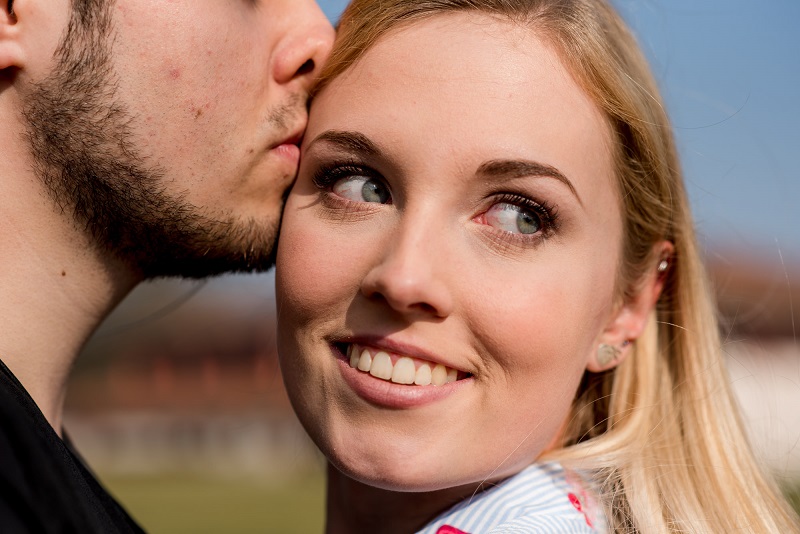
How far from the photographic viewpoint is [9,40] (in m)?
2.63

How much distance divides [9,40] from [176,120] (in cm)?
54

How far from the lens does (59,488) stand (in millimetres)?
1886

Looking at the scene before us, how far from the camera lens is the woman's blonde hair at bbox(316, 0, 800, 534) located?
8.38ft

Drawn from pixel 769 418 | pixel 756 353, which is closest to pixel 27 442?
pixel 769 418

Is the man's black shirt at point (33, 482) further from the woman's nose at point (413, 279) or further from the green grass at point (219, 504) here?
the green grass at point (219, 504)

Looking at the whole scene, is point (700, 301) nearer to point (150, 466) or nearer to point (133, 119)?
point (133, 119)

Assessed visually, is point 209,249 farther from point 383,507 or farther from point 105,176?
point 383,507

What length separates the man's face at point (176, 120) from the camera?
2.71 m

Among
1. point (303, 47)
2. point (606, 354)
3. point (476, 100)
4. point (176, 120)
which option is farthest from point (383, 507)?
point (303, 47)

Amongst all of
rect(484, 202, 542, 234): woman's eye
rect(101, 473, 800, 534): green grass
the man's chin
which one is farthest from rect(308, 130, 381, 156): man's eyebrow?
rect(101, 473, 800, 534): green grass

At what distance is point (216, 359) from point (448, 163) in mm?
20088

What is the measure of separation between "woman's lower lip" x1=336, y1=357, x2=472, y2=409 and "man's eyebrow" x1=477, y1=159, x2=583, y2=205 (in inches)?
22.4

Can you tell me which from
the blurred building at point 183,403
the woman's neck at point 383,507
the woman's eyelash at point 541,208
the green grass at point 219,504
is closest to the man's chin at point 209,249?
the woman's neck at point 383,507

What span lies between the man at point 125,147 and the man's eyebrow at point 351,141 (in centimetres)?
25
